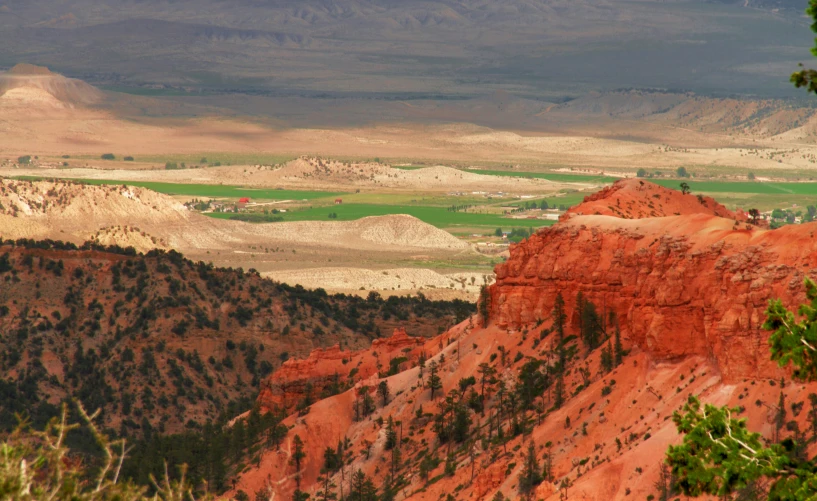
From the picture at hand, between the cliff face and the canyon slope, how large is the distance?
7 centimetres

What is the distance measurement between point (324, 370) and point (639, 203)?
60.7ft

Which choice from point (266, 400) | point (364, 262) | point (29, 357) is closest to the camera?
point (266, 400)

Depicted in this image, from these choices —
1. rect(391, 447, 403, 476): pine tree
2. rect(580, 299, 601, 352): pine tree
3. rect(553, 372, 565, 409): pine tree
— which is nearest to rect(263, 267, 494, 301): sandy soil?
rect(391, 447, 403, 476): pine tree

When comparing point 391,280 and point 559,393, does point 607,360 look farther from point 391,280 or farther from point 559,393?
point 391,280

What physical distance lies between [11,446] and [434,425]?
40.6m

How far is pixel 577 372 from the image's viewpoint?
59688 mm

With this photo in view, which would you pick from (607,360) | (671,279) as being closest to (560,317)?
(607,360)

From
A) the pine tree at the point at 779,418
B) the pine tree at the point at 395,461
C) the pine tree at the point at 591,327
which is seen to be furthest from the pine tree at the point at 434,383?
the pine tree at the point at 779,418

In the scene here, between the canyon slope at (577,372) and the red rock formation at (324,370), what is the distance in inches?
4.8

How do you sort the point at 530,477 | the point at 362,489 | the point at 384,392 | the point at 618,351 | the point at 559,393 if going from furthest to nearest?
the point at 384,392
the point at 362,489
the point at 559,393
the point at 618,351
the point at 530,477

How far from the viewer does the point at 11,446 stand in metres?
24.8

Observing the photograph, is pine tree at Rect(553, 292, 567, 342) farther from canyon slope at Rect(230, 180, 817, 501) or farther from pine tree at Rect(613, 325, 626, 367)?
pine tree at Rect(613, 325, 626, 367)

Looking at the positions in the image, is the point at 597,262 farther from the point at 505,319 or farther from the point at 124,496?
the point at 124,496

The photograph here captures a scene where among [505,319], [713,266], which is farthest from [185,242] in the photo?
[713,266]
